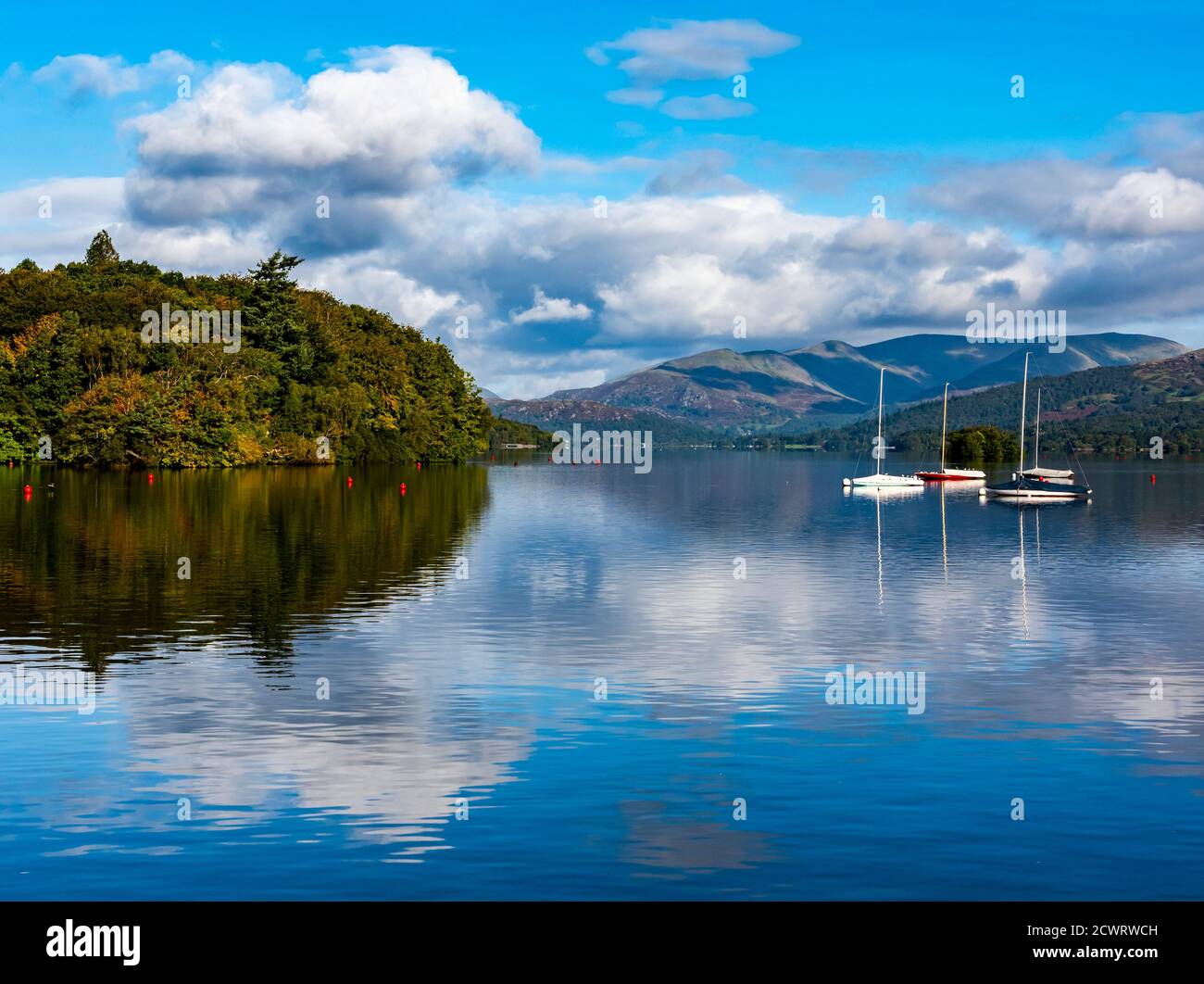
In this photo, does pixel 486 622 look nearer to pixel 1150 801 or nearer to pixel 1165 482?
pixel 1150 801

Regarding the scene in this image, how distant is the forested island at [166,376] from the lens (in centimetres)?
16100

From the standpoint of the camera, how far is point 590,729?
26.3 metres

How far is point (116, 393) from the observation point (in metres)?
159

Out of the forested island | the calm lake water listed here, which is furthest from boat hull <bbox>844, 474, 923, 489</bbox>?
the calm lake water

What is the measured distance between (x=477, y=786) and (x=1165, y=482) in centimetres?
17362

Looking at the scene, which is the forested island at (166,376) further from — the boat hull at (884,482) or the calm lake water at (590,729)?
the calm lake water at (590,729)

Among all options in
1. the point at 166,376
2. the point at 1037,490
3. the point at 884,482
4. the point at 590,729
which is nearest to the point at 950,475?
the point at 884,482

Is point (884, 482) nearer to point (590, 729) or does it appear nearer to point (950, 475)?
point (950, 475)

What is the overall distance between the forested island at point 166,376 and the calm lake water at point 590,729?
102m

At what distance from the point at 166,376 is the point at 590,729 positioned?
496ft

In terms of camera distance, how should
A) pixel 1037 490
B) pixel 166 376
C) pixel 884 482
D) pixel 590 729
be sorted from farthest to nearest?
pixel 166 376, pixel 884 482, pixel 1037 490, pixel 590 729

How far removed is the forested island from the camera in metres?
161

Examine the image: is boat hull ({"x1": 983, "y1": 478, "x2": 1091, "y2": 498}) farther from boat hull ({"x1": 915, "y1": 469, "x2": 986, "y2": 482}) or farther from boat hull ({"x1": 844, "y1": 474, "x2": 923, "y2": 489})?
boat hull ({"x1": 915, "y1": 469, "x2": 986, "y2": 482})

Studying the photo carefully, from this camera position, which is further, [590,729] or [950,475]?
[950,475]
